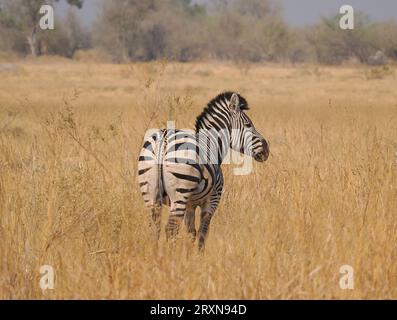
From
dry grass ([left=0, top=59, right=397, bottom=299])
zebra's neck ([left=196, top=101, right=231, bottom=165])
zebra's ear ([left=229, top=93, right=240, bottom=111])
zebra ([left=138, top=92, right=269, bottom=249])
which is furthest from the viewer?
zebra's ear ([left=229, top=93, right=240, bottom=111])

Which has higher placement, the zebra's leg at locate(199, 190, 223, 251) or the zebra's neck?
the zebra's neck

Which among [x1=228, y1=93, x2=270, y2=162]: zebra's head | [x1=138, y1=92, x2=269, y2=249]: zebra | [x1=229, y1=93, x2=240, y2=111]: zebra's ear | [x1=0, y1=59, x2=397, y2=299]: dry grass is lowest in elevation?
[x1=0, y1=59, x2=397, y2=299]: dry grass

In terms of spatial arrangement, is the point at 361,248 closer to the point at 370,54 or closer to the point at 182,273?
the point at 182,273

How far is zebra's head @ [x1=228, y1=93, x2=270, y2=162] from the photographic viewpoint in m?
4.70

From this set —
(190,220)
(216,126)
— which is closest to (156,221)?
(190,220)

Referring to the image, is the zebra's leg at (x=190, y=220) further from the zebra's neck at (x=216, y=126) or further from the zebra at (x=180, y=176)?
the zebra's neck at (x=216, y=126)

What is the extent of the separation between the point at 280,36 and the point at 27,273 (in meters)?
54.7

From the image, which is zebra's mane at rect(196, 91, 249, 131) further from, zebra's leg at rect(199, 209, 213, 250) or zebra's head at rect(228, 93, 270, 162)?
zebra's leg at rect(199, 209, 213, 250)

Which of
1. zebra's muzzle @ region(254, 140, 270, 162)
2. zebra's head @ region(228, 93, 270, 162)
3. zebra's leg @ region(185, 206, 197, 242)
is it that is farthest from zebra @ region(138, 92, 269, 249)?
zebra's muzzle @ region(254, 140, 270, 162)

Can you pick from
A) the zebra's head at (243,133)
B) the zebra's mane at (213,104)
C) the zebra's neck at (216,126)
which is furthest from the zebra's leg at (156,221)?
the zebra's head at (243,133)

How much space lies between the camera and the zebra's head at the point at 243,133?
4.70 metres
